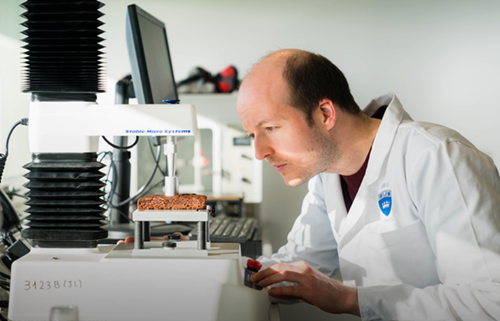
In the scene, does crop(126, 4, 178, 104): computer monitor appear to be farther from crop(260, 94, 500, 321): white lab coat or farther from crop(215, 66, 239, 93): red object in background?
crop(215, 66, 239, 93): red object in background

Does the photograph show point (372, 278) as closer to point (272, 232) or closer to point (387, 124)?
point (387, 124)

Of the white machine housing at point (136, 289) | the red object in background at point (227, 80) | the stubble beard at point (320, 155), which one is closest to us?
the white machine housing at point (136, 289)

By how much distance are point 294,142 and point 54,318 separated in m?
0.70

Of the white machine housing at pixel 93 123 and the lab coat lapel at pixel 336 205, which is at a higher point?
the white machine housing at pixel 93 123

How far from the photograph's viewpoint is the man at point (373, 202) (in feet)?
2.86

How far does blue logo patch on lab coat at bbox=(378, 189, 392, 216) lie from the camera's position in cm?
111

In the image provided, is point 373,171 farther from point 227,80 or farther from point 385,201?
point 227,80

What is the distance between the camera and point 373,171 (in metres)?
1.15

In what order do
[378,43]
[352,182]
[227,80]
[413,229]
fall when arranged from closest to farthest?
1. [413,229]
2. [352,182]
3. [227,80]
4. [378,43]

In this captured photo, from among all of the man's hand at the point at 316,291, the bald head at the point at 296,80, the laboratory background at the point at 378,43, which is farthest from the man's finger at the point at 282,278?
the laboratory background at the point at 378,43

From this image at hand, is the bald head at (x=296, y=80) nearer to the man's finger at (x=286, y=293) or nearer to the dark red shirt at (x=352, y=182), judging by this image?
the dark red shirt at (x=352, y=182)

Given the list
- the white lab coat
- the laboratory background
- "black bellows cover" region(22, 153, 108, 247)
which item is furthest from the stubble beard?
the laboratory background

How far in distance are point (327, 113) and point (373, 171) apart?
21 centimetres

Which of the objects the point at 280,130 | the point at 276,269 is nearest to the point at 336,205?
the point at 280,130
